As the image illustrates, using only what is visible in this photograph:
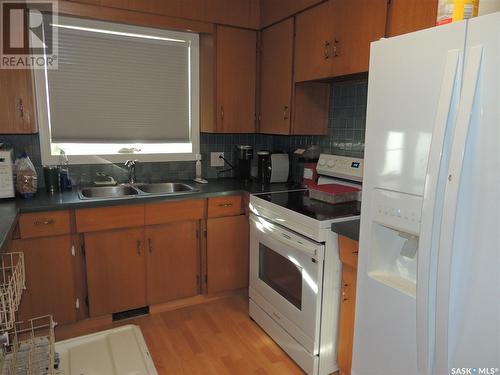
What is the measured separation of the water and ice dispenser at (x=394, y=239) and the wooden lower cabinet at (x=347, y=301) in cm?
27

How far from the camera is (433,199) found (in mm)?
1099

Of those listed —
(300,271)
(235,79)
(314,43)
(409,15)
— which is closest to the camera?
(409,15)

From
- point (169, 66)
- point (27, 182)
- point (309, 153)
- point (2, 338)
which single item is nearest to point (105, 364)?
point (2, 338)

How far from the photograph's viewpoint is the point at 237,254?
2.73 m

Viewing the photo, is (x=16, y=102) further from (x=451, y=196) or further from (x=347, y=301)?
(x=451, y=196)

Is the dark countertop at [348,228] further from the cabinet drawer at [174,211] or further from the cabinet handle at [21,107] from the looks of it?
the cabinet handle at [21,107]

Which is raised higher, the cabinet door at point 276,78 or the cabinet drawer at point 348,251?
the cabinet door at point 276,78

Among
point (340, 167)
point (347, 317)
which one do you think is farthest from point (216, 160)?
point (347, 317)

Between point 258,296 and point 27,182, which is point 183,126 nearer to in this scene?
point 27,182

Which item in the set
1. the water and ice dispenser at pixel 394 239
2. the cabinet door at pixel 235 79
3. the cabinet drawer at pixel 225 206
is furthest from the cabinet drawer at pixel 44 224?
the water and ice dispenser at pixel 394 239

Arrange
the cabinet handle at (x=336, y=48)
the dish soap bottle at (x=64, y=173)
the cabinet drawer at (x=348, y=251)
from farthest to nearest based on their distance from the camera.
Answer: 1. the dish soap bottle at (x=64, y=173)
2. the cabinet handle at (x=336, y=48)
3. the cabinet drawer at (x=348, y=251)

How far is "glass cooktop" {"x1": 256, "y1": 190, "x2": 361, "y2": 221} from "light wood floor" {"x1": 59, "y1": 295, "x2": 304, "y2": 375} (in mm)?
898

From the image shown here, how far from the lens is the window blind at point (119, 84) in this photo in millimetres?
2547

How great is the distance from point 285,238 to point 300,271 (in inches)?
7.8
